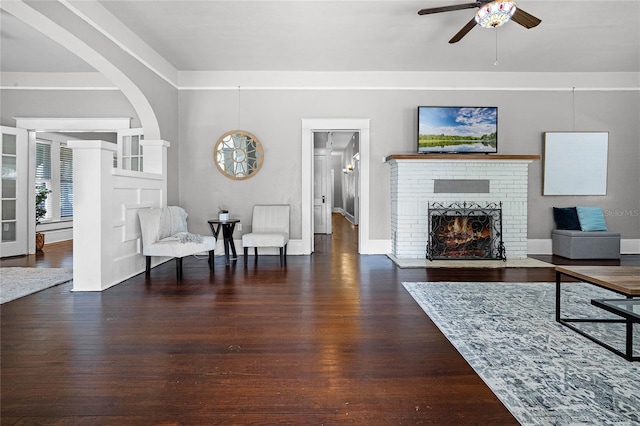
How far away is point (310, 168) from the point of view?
6.07 m

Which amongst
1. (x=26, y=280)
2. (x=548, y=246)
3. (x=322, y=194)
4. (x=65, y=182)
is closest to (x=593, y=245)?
(x=548, y=246)

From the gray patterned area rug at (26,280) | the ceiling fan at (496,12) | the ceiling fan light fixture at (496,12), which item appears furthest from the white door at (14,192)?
the ceiling fan light fixture at (496,12)

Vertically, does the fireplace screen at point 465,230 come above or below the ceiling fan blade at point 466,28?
below

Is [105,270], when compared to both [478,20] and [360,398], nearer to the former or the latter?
[360,398]

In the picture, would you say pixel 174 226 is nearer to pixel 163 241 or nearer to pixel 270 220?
pixel 163 241

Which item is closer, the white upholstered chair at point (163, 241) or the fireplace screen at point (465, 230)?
the white upholstered chair at point (163, 241)

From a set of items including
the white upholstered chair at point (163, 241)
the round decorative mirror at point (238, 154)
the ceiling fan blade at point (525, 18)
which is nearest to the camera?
the ceiling fan blade at point (525, 18)

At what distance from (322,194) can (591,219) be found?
18.9ft

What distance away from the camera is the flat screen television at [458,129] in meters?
5.81

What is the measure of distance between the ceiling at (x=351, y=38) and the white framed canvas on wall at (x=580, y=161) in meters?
1.10

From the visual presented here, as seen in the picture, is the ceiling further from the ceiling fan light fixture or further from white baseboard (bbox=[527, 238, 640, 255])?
white baseboard (bbox=[527, 238, 640, 255])

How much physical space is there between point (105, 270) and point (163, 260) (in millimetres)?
1464

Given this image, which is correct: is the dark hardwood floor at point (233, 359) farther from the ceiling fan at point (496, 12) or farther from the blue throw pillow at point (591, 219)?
the blue throw pillow at point (591, 219)

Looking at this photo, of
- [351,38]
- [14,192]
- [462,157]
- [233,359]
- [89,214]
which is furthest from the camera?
[14,192]
